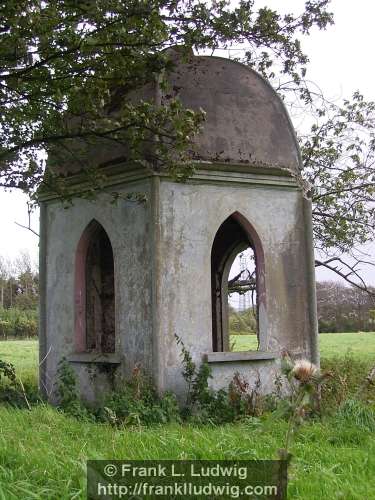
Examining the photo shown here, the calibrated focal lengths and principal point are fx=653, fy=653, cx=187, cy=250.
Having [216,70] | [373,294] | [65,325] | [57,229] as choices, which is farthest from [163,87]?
[373,294]

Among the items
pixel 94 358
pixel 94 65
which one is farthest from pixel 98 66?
pixel 94 358

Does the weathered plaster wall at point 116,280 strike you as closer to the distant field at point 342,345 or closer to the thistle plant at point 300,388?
the distant field at point 342,345

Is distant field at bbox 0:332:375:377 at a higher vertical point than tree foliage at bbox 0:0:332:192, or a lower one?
lower

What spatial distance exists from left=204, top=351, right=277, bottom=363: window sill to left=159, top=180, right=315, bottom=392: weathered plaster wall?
9cm

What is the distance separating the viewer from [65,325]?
9586 millimetres

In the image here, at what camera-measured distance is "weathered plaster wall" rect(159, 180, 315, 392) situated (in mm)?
8430

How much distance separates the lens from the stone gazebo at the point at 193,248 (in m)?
8.46

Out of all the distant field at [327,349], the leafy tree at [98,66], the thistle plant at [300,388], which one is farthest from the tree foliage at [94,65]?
the distant field at [327,349]

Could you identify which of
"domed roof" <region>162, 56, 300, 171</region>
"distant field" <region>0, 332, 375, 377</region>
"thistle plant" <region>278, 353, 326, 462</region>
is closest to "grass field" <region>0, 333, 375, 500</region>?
"thistle plant" <region>278, 353, 326, 462</region>

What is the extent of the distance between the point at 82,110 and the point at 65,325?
3.41m

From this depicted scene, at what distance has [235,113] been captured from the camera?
9242 mm

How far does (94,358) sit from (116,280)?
1.12 metres

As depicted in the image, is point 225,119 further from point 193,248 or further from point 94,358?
point 94,358

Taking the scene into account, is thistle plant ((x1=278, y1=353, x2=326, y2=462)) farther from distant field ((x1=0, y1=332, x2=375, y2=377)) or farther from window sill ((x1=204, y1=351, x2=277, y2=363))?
distant field ((x1=0, y1=332, x2=375, y2=377))
